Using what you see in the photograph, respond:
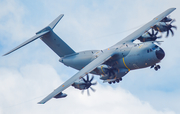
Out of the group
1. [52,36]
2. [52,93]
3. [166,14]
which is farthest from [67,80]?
[166,14]

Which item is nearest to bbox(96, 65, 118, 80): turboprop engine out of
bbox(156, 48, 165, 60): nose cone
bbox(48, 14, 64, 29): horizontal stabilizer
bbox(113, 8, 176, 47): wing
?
bbox(113, 8, 176, 47): wing

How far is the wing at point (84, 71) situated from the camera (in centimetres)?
3897

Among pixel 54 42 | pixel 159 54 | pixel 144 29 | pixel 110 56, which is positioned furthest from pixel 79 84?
pixel 144 29

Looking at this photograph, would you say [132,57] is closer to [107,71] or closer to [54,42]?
[107,71]

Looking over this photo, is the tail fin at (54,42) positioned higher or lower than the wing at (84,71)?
higher

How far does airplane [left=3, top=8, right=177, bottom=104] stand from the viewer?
1580 inches

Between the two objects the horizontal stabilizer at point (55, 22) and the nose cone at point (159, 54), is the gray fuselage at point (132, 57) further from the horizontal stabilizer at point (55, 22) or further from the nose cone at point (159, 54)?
the horizontal stabilizer at point (55, 22)

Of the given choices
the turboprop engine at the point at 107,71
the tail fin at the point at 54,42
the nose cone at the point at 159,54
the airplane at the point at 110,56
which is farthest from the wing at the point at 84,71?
the tail fin at the point at 54,42

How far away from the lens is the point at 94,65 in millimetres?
41312

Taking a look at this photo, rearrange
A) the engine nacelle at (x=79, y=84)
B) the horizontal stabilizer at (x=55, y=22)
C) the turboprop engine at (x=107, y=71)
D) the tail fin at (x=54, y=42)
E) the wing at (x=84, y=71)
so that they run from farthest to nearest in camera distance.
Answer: the horizontal stabilizer at (x=55, y=22) → the tail fin at (x=54, y=42) → the turboprop engine at (x=107, y=71) → the engine nacelle at (x=79, y=84) → the wing at (x=84, y=71)

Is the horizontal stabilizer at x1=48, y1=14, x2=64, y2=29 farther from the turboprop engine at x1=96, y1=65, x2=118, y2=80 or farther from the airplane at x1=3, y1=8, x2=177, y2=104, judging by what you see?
the turboprop engine at x1=96, y1=65, x2=118, y2=80

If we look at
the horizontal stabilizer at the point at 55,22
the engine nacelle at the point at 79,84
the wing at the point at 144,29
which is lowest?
the engine nacelle at the point at 79,84

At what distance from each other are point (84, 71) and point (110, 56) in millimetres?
3161

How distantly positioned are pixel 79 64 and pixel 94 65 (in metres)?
4.16
